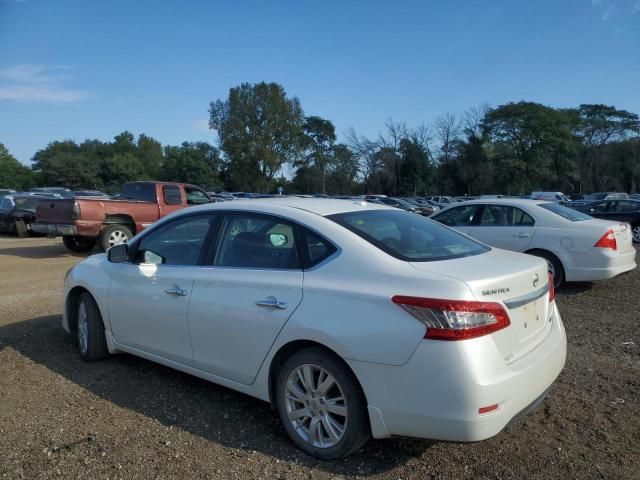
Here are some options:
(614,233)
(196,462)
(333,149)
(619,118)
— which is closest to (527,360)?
(196,462)

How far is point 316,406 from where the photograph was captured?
3.08 metres

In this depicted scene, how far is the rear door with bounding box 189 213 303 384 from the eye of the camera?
10.6 ft

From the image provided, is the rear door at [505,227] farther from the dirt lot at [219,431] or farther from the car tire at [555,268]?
the dirt lot at [219,431]

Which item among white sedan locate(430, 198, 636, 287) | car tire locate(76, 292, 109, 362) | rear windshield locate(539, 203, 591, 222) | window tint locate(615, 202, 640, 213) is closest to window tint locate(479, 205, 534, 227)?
white sedan locate(430, 198, 636, 287)

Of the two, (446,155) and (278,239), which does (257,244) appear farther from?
(446,155)

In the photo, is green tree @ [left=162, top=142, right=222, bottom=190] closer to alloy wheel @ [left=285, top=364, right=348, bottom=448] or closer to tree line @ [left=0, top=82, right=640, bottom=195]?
tree line @ [left=0, top=82, right=640, bottom=195]

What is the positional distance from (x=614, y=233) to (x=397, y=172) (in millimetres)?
65528

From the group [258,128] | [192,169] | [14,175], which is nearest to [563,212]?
[258,128]

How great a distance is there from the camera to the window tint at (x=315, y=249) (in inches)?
126

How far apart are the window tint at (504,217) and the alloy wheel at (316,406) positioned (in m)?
6.13

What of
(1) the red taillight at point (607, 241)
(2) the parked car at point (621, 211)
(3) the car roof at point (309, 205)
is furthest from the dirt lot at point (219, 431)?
(2) the parked car at point (621, 211)

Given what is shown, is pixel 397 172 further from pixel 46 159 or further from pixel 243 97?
pixel 46 159

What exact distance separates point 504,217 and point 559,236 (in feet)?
3.33

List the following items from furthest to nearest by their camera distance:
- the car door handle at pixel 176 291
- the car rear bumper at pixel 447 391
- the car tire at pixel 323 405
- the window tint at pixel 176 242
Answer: the window tint at pixel 176 242 < the car door handle at pixel 176 291 < the car tire at pixel 323 405 < the car rear bumper at pixel 447 391
